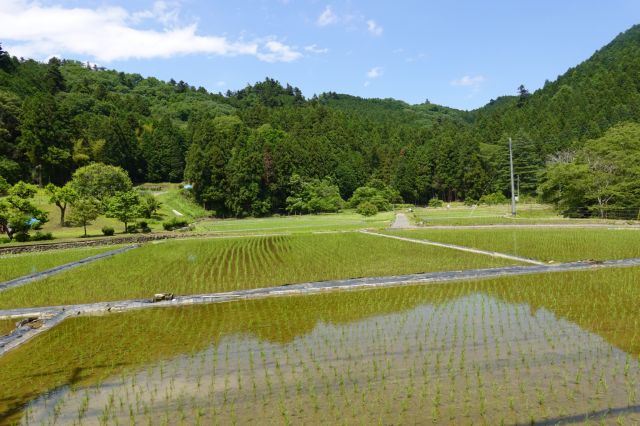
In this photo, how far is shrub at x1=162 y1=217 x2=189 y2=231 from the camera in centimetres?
3997

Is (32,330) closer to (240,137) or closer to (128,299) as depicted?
(128,299)

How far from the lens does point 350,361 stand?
7.71 m

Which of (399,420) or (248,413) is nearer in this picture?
(399,420)

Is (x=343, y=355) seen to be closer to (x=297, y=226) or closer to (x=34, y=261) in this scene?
(x=34, y=261)


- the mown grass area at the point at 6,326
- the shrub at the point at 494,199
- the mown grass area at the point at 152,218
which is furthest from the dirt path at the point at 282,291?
the shrub at the point at 494,199

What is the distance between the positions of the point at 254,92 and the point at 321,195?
96567 mm

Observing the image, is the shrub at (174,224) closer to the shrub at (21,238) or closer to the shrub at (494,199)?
the shrub at (21,238)

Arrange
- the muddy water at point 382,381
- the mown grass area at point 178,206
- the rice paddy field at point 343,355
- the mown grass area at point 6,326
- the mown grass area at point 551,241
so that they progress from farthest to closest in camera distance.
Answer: the mown grass area at point 178,206
the mown grass area at point 551,241
the mown grass area at point 6,326
the rice paddy field at point 343,355
the muddy water at point 382,381

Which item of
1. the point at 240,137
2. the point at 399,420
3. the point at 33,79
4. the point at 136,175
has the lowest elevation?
the point at 399,420

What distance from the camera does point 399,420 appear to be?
222 inches

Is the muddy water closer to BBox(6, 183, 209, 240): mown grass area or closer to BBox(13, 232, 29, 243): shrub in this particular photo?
BBox(13, 232, 29, 243): shrub

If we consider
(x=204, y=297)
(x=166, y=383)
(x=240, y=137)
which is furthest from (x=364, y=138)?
(x=166, y=383)

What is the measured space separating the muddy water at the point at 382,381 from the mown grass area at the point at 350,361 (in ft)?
0.09

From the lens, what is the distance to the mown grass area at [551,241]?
692 inches
